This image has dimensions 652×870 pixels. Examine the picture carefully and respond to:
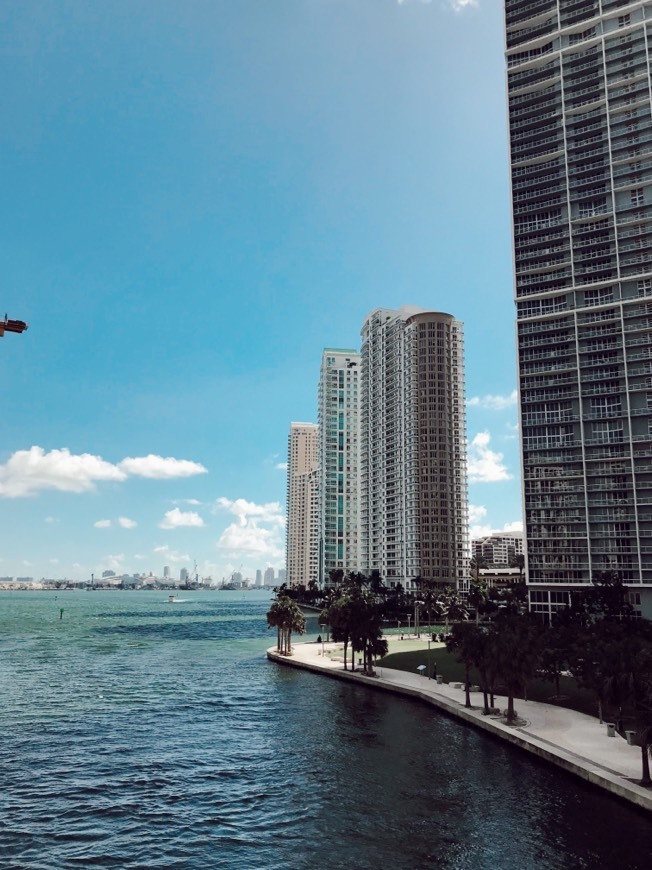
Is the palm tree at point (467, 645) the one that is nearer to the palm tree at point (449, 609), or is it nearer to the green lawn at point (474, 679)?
the green lawn at point (474, 679)

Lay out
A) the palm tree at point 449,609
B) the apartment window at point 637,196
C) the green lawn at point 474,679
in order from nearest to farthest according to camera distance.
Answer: the green lawn at point 474,679, the palm tree at point 449,609, the apartment window at point 637,196

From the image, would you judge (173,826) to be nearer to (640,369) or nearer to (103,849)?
(103,849)

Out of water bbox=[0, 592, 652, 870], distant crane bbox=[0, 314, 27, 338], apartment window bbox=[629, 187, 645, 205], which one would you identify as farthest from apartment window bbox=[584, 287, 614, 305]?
distant crane bbox=[0, 314, 27, 338]

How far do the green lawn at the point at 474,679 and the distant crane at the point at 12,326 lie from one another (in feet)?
207

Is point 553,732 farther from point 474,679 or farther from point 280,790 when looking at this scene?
point 474,679

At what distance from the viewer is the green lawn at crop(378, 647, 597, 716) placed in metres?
69.6

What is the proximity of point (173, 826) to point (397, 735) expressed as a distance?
26060mm

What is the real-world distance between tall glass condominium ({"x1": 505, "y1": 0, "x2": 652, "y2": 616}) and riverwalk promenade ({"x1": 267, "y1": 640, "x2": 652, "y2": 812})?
5725cm

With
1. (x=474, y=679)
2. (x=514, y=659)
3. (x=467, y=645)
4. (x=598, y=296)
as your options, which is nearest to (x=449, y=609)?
(x=474, y=679)

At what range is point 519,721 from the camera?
6209 cm

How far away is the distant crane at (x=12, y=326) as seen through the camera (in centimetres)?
6556

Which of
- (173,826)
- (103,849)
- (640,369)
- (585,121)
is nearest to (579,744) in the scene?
(173,826)

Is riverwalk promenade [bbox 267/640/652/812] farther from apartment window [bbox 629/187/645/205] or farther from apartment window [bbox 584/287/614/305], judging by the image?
apartment window [bbox 629/187/645/205]

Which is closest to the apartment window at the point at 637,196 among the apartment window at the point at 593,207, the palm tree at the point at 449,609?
the apartment window at the point at 593,207
